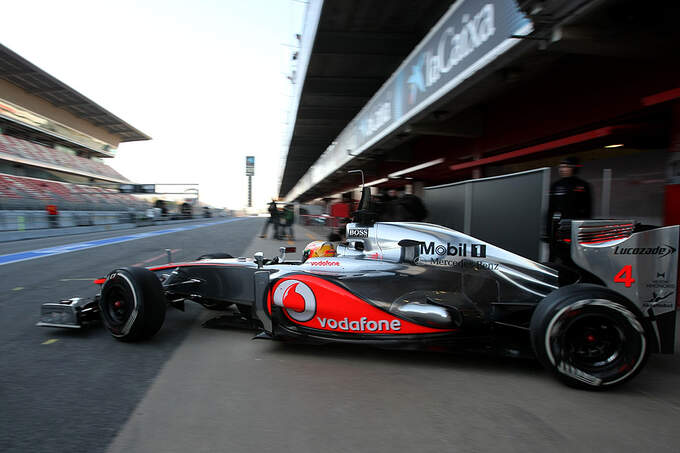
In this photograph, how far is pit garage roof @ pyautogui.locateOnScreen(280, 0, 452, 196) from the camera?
25.5 ft

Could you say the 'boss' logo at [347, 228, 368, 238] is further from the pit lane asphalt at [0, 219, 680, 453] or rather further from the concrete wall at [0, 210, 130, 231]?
the concrete wall at [0, 210, 130, 231]

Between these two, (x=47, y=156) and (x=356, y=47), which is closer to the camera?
(x=356, y=47)

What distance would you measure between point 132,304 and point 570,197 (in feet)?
12.6

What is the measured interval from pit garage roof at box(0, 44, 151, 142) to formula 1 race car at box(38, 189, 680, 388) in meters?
43.2

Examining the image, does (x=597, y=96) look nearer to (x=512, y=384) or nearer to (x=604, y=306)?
(x=604, y=306)

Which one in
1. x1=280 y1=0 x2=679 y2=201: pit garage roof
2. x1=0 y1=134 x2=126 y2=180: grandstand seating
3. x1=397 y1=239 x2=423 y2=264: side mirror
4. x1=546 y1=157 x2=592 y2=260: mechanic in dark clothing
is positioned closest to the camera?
x1=397 y1=239 x2=423 y2=264: side mirror

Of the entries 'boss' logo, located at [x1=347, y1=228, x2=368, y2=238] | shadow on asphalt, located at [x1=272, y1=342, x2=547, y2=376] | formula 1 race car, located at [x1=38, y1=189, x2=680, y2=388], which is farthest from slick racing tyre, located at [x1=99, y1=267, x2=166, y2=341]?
'boss' logo, located at [x1=347, y1=228, x2=368, y2=238]

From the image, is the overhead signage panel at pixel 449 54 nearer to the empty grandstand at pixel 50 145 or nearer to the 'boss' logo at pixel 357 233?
the 'boss' logo at pixel 357 233

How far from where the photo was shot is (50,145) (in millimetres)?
45281

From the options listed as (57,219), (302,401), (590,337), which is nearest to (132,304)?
(302,401)

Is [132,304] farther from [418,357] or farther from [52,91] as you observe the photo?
[52,91]

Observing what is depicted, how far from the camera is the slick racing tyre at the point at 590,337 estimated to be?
7.81 ft

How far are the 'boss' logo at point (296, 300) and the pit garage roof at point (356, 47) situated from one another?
21.5 feet

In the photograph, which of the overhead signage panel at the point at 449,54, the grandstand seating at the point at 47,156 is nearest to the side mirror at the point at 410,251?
the overhead signage panel at the point at 449,54
